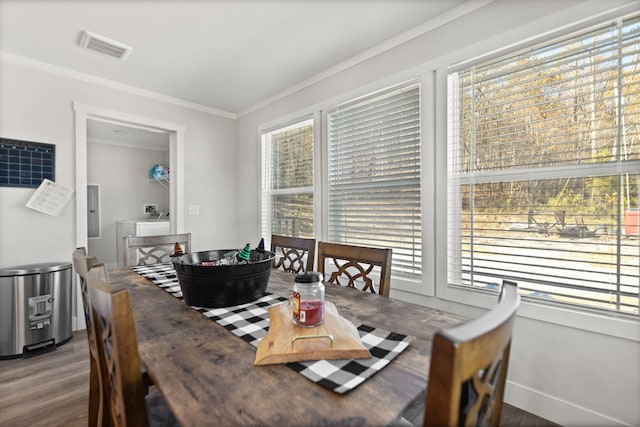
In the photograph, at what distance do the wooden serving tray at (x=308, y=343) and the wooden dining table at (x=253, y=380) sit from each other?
1.4 inches

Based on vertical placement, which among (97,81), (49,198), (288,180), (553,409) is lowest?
(553,409)

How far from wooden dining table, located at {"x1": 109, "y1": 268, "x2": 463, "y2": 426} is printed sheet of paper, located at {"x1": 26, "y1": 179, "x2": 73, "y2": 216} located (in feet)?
7.61

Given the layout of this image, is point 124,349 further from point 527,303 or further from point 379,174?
point 379,174

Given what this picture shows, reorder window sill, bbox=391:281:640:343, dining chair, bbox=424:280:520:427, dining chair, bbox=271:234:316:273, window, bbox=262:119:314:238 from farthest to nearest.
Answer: window, bbox=262:119:314:238 < dining chair, bbox=271:234:316:273 < window sill, bbox=391:281:640:343 < dining chair, bbox=424:280:520:427

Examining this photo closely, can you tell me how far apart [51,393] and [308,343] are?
2.11 m

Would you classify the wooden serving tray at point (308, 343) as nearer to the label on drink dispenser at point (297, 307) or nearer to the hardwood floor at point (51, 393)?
the label on drink dispenser at point (297, 307)

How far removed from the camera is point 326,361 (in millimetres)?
792

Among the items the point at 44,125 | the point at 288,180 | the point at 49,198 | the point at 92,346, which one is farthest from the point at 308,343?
the point at 44,125

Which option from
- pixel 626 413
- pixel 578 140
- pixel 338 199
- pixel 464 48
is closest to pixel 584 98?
pixel 578 140

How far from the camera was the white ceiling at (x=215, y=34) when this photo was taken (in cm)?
191

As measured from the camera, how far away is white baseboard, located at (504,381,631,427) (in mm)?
1470

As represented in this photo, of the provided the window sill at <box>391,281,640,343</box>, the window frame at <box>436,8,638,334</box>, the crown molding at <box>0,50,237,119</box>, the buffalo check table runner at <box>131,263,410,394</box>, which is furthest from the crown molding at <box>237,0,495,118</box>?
the buffalo check table runner at <box>131,263,410,394</box>

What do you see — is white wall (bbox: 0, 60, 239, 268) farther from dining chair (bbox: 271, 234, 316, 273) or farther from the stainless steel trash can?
dining chair (bbox: 271, 234, 316, 273)

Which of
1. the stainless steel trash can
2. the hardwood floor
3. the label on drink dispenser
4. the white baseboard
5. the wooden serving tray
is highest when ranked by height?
the label on drink dispenser
